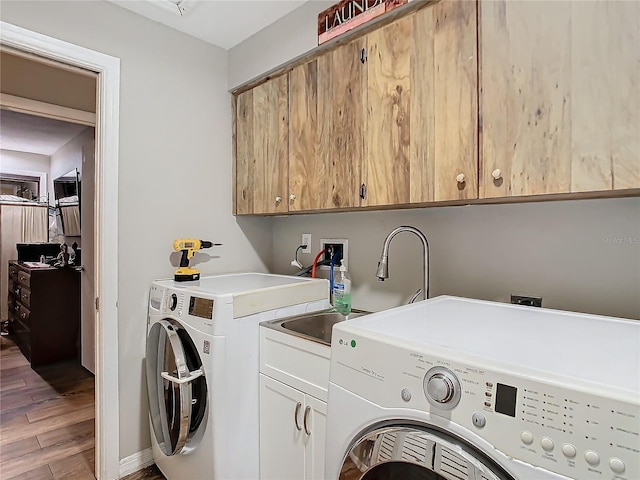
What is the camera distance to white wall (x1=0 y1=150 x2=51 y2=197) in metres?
4.71

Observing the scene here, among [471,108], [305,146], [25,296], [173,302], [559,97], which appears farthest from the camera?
[25,296]

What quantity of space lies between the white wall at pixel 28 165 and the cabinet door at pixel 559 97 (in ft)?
18.6

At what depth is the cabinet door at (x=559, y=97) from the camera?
94 cm

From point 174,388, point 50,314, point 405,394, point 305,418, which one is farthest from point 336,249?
point 50,314

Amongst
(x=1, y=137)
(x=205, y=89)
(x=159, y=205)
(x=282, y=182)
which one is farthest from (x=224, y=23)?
(x=1, y=137)

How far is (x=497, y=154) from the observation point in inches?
45.6

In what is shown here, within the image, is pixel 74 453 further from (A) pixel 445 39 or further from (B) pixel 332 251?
(A) pixel 445 39

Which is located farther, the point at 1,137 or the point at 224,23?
the point at 1,137

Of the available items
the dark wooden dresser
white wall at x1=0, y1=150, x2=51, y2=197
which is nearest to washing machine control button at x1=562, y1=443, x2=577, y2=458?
the dark wooden dresser

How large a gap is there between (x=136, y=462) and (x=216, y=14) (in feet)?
7.65

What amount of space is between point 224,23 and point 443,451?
6.99 ft

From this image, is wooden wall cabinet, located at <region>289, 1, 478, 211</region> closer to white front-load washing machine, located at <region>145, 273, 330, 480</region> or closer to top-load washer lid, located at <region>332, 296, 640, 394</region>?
top-load washer lid, located at <region>332, 296, 640, 394</region>

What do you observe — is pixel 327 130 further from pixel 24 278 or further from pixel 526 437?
pixel 24 278

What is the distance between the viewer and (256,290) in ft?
5.21
